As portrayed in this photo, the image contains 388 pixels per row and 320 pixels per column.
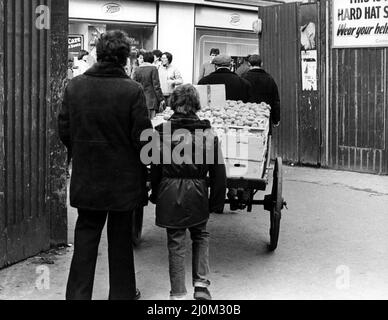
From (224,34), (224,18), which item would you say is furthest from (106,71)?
(224,34)

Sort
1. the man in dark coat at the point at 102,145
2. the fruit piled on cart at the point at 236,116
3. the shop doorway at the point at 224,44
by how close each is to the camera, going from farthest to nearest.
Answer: the shop doorway at the point at 224,44, the fruit piled on cart at the point at 236,116, the man in dark coat at the point at 102,145

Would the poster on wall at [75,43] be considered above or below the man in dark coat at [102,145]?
above

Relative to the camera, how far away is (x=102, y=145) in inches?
188

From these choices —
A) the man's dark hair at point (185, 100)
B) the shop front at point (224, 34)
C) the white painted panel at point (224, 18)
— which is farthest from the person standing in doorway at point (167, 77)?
the man's dark hair at point (185, 100)

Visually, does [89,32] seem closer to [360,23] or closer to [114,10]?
[114,10]

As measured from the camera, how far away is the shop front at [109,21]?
17141 mm

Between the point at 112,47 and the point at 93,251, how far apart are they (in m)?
1.42

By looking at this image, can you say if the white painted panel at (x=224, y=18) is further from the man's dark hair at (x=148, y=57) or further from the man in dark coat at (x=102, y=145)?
the man in dark coat at (x=102, y=145)

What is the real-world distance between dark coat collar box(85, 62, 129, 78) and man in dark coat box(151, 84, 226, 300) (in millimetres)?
508

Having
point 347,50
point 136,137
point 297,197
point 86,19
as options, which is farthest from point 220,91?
point 86,19

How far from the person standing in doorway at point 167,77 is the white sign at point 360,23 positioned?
3.14 metres

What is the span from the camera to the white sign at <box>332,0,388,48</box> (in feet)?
35.0

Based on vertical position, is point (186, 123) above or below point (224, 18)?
below

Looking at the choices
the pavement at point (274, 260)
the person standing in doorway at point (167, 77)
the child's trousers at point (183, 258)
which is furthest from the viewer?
the person standing in doorway at point (167, 77)
